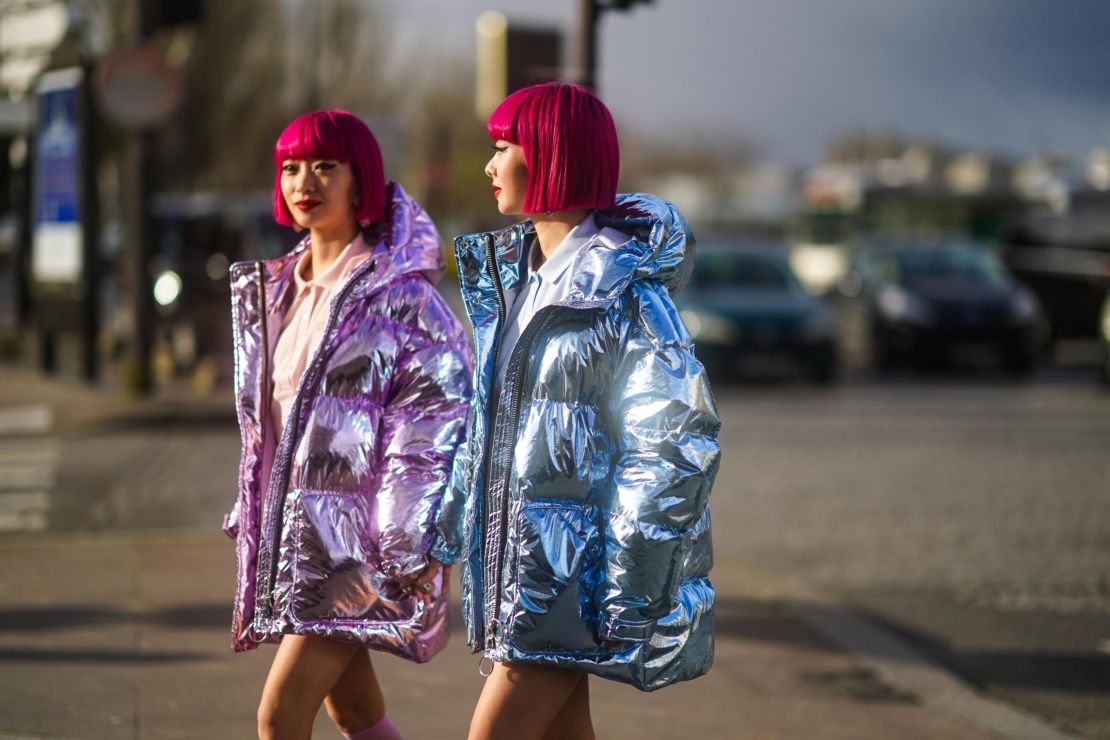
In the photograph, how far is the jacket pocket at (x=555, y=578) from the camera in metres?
2.99

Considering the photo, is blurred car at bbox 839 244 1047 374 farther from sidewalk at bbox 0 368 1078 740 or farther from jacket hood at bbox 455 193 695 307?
jacket hood at bbox 455 193 695 307

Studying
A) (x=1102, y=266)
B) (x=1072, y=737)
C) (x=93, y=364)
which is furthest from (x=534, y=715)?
(x=1102, y=266)

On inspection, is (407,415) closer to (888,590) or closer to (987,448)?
(888,590)

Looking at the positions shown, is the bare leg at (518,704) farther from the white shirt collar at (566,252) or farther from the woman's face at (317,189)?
the woman's face at (317,189)

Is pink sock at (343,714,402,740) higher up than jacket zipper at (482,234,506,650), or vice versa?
jacket zipper at (482,234,506,650)

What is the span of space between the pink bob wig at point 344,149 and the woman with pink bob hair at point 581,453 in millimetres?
606

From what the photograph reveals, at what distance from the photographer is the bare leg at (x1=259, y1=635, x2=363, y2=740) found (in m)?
3.39

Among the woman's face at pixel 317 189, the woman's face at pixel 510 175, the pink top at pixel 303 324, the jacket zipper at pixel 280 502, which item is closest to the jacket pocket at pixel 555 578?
the woman's face at pixel 510 175

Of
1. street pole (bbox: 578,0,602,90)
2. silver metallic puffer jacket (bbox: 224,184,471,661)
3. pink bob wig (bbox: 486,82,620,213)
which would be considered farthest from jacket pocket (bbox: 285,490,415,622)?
street pole (bbox: 578,0,602,90)

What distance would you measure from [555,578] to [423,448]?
1.96 ft

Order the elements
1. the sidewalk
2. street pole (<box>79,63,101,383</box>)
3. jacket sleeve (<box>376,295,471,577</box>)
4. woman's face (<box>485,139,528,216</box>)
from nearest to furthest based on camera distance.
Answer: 1. woman's face (<box>485,139,528,216</box>)
2. jacket sleeve (<box>376,295,471,577</box>)
3. the sidewalk
4. street pole (<box>79,63,101,383</box>)

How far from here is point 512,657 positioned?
3023mm

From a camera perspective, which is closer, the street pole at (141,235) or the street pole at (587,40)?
the street pole at (587,40)

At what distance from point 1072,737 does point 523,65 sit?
4.98 meters
